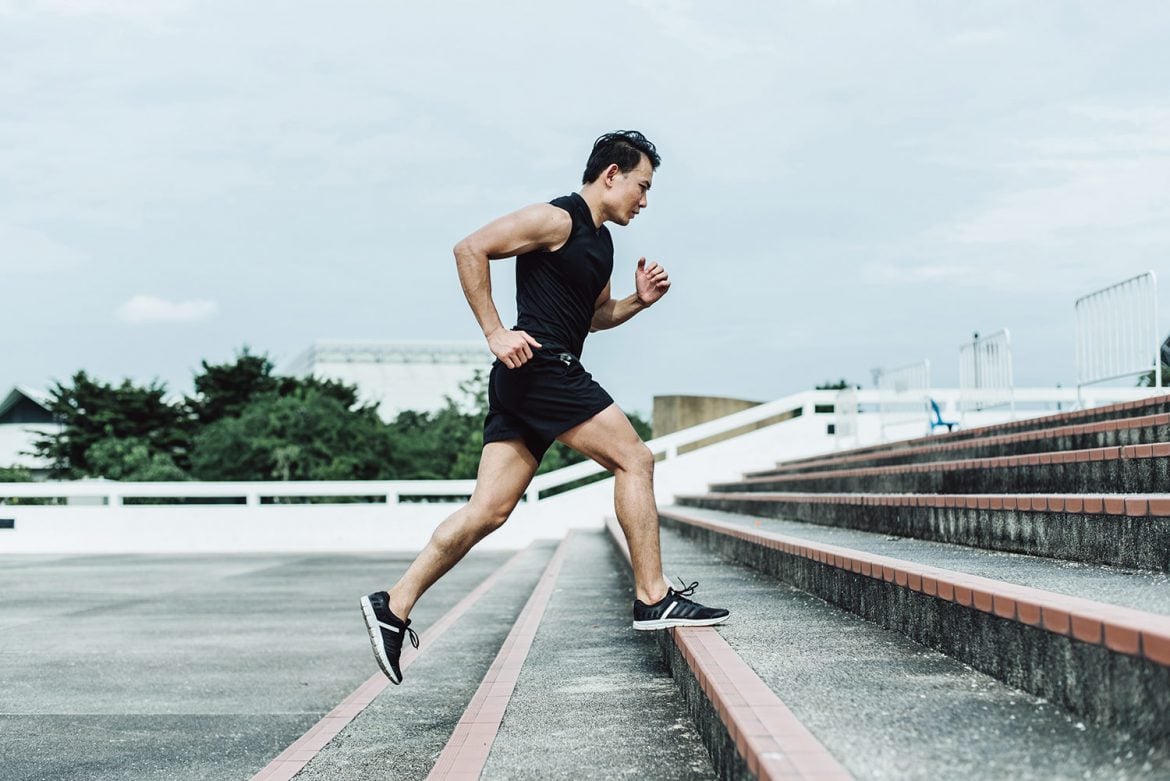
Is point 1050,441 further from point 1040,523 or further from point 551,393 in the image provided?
point 551,393

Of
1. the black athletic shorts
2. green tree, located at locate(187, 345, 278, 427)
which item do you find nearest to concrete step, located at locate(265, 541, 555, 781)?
the black athletic shorts

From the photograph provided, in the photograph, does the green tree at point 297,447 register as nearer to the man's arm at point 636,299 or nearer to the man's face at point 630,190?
the man's arm at point 636,299

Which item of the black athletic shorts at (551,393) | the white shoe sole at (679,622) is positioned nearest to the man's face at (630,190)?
the black athletic shorts at (551,393)

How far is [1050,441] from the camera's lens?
250 inches

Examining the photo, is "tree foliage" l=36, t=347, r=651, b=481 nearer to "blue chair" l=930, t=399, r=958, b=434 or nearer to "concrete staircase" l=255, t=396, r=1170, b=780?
"blue chair" l=930, t=399, r=958, b=434

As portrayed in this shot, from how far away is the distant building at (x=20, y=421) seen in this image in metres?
48.1

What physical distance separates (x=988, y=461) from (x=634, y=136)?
292 centimetres

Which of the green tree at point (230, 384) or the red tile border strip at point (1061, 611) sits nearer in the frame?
the red tile border strip at point (1061, 611)

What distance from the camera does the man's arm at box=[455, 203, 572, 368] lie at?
3.79 meters

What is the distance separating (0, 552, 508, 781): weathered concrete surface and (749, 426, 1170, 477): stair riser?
3997 millimetres

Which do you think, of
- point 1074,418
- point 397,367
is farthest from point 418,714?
point 397,367

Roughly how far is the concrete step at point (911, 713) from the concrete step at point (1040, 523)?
769 mm

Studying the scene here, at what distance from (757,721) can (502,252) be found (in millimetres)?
1930

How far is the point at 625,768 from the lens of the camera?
3.03 metres
